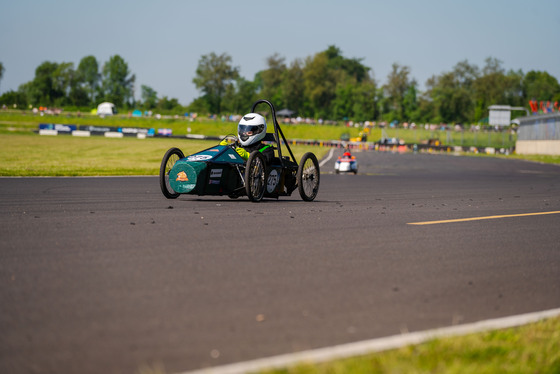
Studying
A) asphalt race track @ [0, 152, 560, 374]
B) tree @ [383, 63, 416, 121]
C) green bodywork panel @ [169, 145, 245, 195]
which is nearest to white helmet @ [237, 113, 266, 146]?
green bodywork panel @ [169, 145, 245, 195]

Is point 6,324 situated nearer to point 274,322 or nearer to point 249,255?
point 274,322

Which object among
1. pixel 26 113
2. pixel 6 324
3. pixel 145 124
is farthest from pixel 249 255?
pixel 26 113

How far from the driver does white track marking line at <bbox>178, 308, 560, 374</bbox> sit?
329 inches

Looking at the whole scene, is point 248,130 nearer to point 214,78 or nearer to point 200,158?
point 200,158

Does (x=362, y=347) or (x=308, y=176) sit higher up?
(x=308, y=176)

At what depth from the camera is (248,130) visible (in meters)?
12.7

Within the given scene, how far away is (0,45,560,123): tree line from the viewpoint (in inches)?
5359

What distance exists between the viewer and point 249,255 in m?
6.59

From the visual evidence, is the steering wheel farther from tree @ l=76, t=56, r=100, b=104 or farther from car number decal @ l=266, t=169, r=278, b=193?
tree @ l=76, t=56, r=100, b=104

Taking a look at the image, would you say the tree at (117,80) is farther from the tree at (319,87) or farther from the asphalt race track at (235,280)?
the asphalt race track at (235,280)

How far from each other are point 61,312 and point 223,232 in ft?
12.2

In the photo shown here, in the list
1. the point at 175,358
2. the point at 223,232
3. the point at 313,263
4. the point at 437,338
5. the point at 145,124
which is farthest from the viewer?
the point at 145,124

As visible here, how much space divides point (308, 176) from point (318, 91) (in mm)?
140936

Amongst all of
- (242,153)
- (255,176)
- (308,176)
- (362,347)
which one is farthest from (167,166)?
(362,347)
